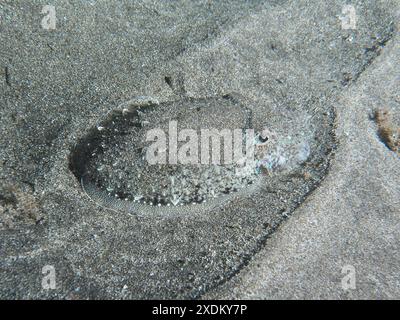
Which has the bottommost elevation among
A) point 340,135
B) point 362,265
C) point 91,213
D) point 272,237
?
point 362,265

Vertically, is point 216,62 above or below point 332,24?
below

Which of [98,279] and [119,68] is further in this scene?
[119,68]

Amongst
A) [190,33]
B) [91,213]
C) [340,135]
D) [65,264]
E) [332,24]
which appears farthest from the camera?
[332,24]

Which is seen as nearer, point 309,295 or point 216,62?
point 309,295
